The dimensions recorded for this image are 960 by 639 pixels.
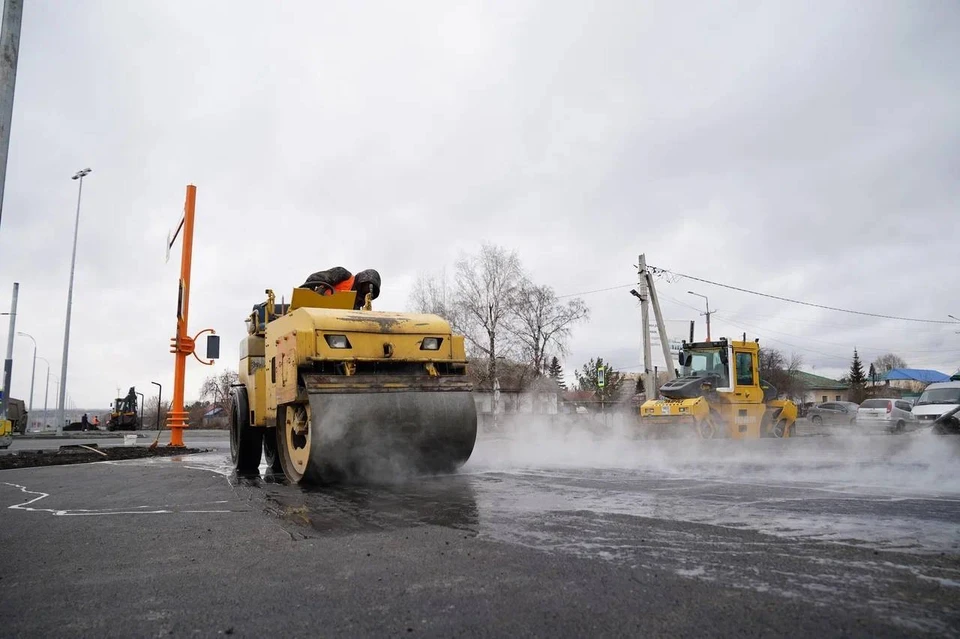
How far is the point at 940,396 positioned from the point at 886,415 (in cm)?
925

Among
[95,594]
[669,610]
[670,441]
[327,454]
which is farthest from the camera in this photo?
[670,441]

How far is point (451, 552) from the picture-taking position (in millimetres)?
3646

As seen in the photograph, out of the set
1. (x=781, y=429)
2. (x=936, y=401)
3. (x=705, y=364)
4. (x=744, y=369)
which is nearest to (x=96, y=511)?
(x=705, y=364)

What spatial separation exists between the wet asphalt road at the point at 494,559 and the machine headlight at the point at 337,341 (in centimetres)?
144

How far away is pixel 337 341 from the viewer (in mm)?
6832

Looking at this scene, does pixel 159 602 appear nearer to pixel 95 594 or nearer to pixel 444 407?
pixel 95 594

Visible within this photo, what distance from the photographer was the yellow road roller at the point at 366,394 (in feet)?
21.4

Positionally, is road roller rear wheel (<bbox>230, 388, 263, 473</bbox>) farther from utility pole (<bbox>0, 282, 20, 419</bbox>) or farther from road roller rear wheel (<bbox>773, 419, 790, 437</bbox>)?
utility pole (<bbox>0, 282, 20, 419</bbox>)

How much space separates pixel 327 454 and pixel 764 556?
170 inches

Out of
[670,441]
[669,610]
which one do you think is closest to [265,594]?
[669,610]

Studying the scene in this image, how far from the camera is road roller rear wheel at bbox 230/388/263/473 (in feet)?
30.0

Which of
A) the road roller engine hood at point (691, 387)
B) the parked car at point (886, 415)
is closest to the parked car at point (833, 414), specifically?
the parked car at point (886, 415)

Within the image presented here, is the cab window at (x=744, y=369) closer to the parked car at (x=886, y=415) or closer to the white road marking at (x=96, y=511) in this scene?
the parked car at (x=886, y=415)

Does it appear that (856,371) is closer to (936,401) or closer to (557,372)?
(557,372)
